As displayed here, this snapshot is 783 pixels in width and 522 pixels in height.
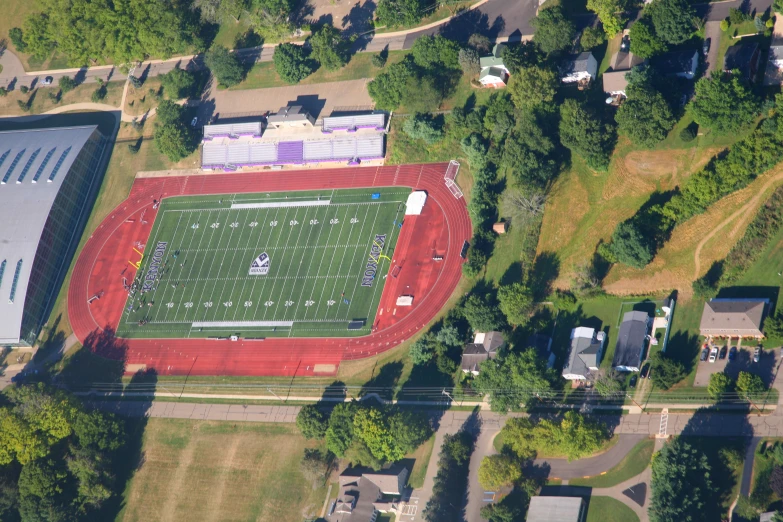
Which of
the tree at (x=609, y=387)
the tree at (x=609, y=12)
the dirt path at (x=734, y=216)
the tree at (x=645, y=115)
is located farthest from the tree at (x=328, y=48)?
the tree at (x=609, y=387)

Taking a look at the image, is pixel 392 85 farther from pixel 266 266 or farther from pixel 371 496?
pixel 371 496

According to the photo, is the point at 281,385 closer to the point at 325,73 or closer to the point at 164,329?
the point at 164,329

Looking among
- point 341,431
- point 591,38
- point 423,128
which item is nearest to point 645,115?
point 591,38

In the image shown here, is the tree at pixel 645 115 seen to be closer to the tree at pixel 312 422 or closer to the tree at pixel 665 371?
the tree at pixel 665 371

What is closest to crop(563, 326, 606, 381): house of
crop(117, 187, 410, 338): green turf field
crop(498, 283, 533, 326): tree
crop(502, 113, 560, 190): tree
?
crop(498, 283, 533, 326): tree

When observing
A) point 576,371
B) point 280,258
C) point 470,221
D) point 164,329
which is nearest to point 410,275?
point 470,221

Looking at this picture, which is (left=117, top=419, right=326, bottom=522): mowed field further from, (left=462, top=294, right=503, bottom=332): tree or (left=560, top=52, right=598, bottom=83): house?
(left=560, top=52, right=598, bottom=83): house
